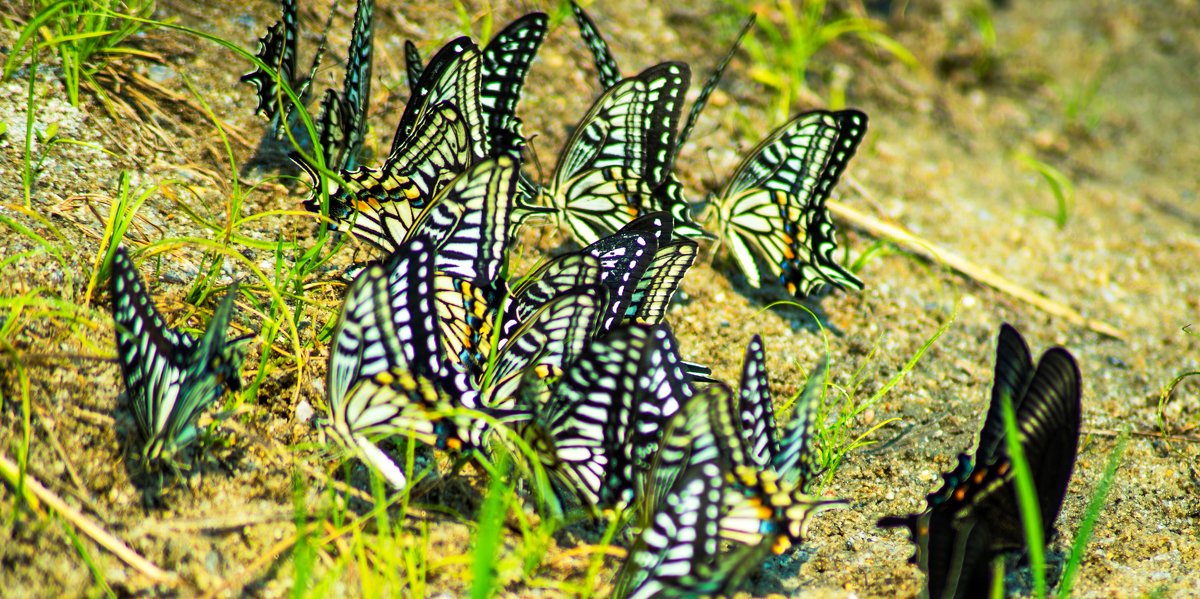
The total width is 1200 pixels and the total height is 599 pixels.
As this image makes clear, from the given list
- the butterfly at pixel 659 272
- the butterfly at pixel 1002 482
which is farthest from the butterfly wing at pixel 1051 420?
the butterfly at pixel 659 272

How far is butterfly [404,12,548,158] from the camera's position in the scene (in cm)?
315

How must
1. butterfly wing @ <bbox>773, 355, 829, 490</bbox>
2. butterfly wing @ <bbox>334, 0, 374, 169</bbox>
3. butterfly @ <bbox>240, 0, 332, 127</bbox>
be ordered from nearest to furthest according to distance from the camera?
butterfly wing @ <bbox>773, 355, 829, 490</bbox>, butterfly wing @ <bbox>334, 0, 374, 169</bbox>, butterfly @ <bbox>240, 0, 332, 127</bbox>

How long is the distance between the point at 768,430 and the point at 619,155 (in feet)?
4.64

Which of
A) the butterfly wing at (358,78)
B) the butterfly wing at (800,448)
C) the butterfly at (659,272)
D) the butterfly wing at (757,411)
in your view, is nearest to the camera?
the butterfly wing at (800,448)

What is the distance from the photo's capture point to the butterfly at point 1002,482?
197cm

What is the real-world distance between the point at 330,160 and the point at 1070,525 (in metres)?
2.77

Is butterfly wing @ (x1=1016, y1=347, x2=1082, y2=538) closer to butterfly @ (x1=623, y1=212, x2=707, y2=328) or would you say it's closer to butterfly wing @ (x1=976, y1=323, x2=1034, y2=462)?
butterfly wing @ (x1=976, y1=323, x2=1034, y2=462)

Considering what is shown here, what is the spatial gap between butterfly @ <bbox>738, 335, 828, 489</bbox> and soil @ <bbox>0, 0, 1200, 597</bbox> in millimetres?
329

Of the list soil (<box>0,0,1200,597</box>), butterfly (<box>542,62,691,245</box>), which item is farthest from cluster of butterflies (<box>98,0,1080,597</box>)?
butterfly (<box>542,62,691,245</box>)

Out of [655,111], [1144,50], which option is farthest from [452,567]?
[1144,50]

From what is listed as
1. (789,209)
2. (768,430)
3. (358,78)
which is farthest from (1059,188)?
(358,78)

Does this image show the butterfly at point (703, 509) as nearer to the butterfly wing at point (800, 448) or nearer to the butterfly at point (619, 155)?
the butterfly wing at point (800, 448)

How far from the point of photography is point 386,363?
2.17m

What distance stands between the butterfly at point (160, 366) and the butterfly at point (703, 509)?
105cm
